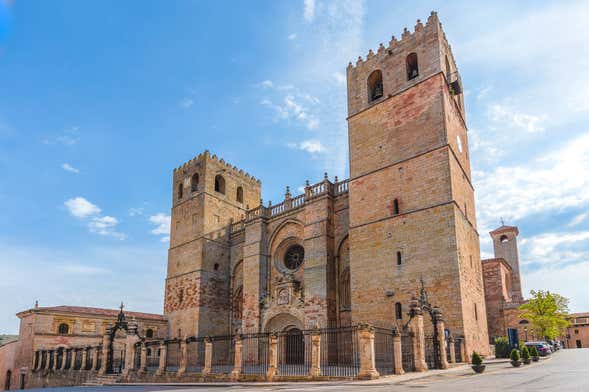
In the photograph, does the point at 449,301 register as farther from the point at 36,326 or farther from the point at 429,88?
the point at 36,326

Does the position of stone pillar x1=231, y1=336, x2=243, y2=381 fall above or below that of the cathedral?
below

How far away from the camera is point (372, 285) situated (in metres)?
19.2

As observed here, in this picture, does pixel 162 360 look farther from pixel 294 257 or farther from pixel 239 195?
pixel 239 195

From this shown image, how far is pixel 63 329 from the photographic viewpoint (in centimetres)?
2822

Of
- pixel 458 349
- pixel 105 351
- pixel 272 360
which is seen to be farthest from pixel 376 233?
pixel 105 351

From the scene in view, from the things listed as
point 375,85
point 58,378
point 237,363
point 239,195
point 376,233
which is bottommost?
point 58,378

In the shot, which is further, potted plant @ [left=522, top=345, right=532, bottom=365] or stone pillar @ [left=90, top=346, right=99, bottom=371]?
stone pillar @ [left=90, top=346, right=99, bottom=371]

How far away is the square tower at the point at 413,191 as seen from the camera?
17.6 m

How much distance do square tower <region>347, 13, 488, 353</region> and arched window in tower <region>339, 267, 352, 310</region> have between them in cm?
171

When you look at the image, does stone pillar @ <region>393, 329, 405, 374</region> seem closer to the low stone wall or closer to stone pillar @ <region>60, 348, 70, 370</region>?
the low stone wall

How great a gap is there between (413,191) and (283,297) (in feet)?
28.5

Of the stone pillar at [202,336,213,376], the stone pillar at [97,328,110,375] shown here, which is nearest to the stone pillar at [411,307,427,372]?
the stone pillar at [202,336,213,376]

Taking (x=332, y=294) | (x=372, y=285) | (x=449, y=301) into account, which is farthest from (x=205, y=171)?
(x=449, y=301)

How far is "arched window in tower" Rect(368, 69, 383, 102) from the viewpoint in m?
22.8
